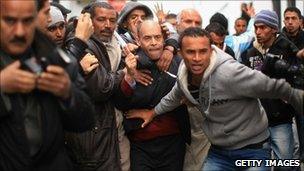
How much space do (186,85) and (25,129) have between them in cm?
175

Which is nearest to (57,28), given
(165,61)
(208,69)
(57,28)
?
(57,28)

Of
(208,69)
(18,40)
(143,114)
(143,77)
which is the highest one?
(18,40)

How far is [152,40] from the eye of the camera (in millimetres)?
4457

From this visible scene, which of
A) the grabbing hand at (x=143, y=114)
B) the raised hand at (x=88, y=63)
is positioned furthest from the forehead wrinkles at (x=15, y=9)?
the grabbing hand at (x=143, y=114)

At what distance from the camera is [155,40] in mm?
4465

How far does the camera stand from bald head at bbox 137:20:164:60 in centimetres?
445

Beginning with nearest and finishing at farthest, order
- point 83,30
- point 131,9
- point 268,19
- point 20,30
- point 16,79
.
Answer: point 16,79
point 20,30
point 83,30
point 131,9
point 268,19

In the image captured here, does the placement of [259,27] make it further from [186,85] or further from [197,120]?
[186,85]

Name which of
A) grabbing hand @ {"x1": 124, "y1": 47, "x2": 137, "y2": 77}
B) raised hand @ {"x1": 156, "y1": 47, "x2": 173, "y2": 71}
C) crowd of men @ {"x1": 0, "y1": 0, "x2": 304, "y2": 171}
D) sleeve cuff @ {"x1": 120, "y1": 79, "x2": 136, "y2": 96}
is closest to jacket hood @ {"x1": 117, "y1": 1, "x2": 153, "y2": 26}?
crowd of men @ {"x1": 0, "y1": 0, "x2": 304, "y2": 171}

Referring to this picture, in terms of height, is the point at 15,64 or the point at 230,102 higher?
the point at 15,64

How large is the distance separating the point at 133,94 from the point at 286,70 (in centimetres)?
145

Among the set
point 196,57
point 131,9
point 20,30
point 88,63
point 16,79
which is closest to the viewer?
point 16,79

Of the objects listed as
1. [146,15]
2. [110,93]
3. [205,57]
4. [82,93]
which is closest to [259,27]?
[146,15]

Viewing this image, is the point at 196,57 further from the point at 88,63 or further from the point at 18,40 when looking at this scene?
the point at 18,40
